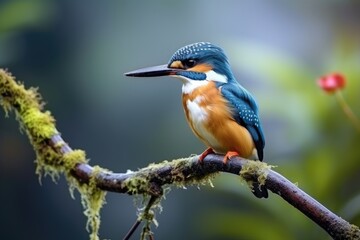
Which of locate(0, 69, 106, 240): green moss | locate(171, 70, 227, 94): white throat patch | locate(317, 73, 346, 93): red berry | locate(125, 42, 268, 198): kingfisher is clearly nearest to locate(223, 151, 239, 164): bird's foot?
locate(125, 42, 268, 198): kingfisher

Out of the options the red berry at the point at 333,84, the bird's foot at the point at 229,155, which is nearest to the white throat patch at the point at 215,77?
the bird's foot at the point at 229,155

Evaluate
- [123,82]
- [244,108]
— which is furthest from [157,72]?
[123,82]

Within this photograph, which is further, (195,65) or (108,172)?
(108,172)

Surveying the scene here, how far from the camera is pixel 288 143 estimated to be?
6.95ft

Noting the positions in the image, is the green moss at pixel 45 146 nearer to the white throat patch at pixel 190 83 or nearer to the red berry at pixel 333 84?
the white throat patch at pixel 190 83

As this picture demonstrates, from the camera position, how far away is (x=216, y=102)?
3.36 ft

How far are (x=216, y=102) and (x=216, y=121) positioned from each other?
32mm

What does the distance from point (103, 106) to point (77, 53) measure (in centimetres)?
33

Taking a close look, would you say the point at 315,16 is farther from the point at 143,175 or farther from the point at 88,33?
the point at 143,175

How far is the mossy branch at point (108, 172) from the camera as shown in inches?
32.7

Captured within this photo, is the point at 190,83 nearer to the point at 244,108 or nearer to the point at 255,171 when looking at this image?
the point at 244,108

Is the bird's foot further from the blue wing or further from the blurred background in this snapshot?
the blurred background

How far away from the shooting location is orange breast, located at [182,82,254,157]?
102cm

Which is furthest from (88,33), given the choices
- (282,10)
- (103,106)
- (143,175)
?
(143,175)
